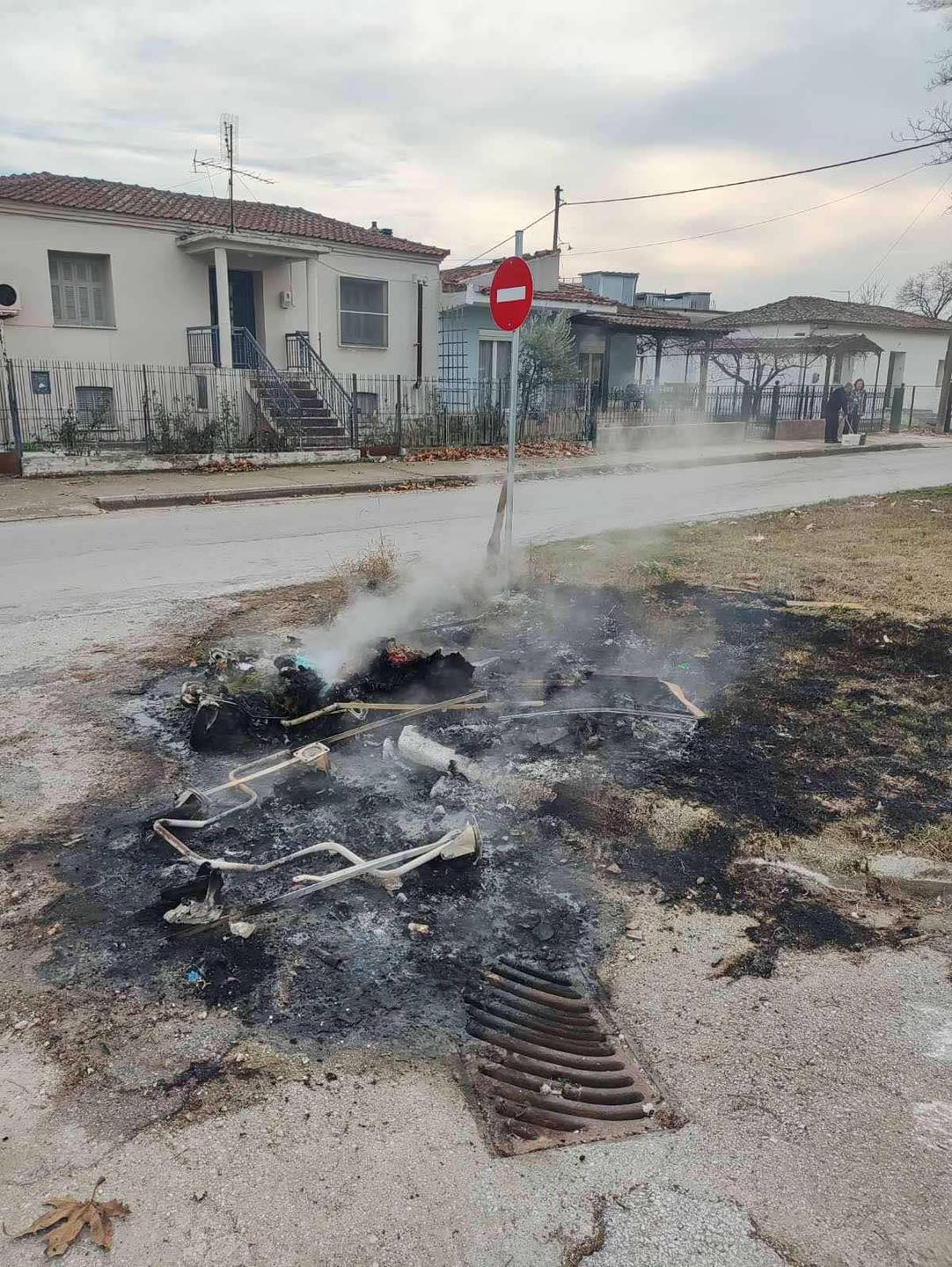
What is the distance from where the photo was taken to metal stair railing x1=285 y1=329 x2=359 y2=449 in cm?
2136

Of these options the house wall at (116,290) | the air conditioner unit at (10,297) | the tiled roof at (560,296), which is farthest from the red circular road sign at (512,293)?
the tiled roof at (560,296)

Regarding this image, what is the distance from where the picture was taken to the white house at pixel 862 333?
33281 mm

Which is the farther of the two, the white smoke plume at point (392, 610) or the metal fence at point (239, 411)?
the metal fence at point (239, 411)

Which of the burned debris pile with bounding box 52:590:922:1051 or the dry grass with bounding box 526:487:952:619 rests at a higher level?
the dry grass with bounding box 526:487:952:619

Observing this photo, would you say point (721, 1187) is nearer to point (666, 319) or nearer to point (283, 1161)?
point (283, 1161)

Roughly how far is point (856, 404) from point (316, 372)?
56.9ft

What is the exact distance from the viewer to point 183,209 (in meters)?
20.9

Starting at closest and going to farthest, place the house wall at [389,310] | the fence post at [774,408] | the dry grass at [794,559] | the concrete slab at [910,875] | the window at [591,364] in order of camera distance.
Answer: the concrete slab at [910,875], the dry grass at [794,559], the house wall at [389,310], the fence post at [774,408], the window at [591,364]

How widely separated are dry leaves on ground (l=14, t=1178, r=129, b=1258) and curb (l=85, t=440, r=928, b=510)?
1227 centimetres

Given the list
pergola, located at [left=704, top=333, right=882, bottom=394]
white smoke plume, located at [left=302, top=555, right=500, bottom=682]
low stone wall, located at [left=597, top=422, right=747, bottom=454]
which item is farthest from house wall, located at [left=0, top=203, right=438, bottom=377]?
white smoke plume, located at [left=302, top=555, right=500, bottom=682]

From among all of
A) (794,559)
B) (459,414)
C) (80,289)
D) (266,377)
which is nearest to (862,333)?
(459,414)

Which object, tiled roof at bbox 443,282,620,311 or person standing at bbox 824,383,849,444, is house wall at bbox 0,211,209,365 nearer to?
tiled roof at bbox 443,282,620,311

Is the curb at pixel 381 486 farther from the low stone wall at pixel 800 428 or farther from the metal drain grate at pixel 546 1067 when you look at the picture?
the metal drain grate at pixel 546 1067

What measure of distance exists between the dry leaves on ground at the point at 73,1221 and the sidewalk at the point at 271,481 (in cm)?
1131
